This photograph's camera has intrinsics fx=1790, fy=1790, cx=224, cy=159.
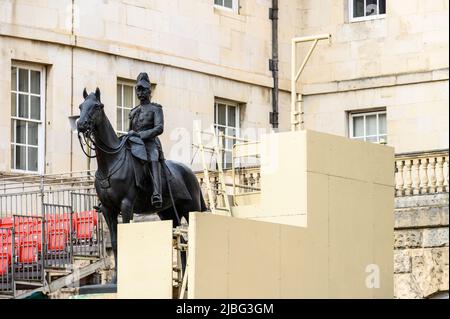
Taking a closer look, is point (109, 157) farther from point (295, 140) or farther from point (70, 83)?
point (70, 83)

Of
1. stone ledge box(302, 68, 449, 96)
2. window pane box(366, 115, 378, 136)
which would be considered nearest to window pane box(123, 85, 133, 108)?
stone ledge box(302, 68, 449, 96)

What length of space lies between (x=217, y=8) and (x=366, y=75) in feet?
10.9

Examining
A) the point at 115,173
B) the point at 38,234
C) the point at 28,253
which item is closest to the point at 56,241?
the point at 38,234

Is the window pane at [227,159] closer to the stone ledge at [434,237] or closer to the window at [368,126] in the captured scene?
the window at [368,126]

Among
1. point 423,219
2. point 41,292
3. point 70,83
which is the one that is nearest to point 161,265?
point 41,292

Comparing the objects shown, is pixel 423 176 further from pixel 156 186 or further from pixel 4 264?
pixel 4 264

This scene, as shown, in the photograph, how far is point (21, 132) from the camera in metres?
32.3

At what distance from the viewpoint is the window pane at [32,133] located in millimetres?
32391

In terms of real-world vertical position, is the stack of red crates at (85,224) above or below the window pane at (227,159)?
below

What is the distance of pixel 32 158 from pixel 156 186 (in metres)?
7.82

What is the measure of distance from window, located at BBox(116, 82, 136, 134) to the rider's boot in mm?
8830

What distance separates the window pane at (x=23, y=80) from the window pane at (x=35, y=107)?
24cm

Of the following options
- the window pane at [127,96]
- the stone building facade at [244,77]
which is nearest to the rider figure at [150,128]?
the stone building facade at [244,77]

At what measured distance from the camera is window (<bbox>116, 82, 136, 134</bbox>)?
34031 millimetres
